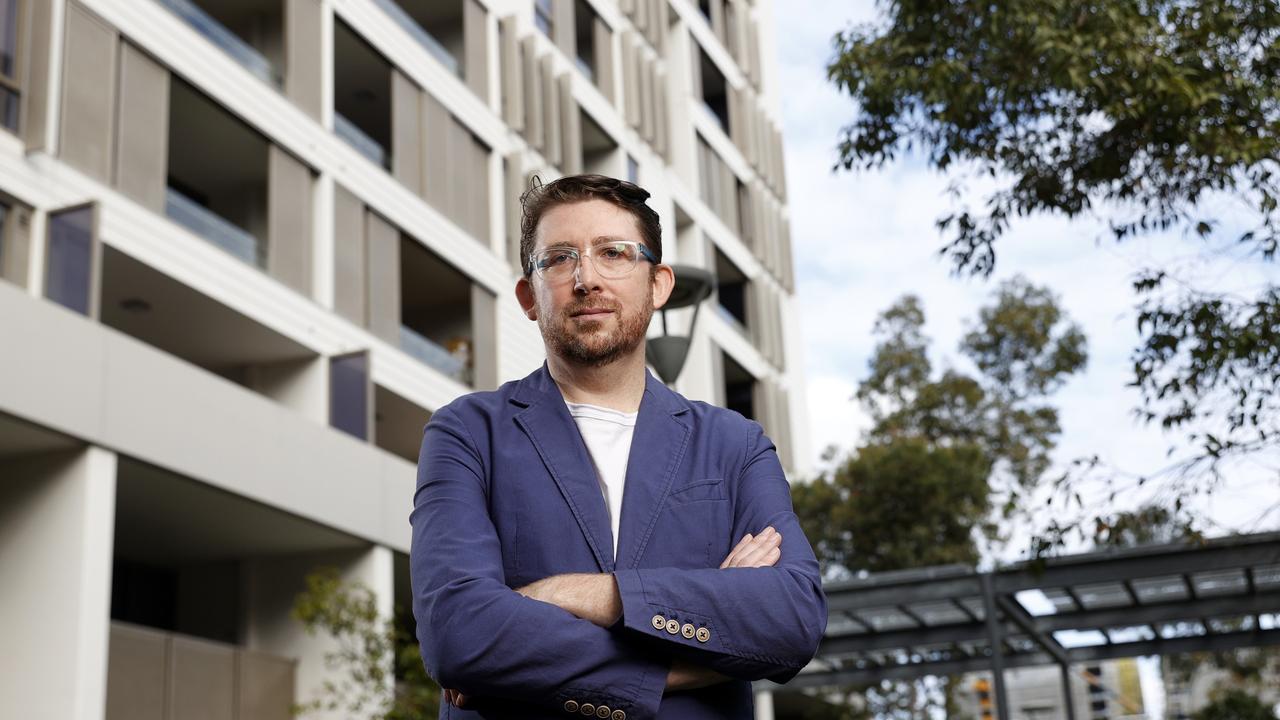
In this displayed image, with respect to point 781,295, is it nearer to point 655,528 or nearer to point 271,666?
point 271,666

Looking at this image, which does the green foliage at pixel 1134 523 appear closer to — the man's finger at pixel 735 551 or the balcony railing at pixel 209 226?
the man's finger at pixel 735 551

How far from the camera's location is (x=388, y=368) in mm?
21516

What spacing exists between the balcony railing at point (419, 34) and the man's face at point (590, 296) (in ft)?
69.6

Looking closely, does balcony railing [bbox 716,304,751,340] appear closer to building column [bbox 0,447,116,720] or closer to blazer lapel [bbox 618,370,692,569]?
building column [bbox 0,447,116,720]

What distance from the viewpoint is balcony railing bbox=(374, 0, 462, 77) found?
76.7ft

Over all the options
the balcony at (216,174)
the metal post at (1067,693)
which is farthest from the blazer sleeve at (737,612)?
the balcony at (216,174)

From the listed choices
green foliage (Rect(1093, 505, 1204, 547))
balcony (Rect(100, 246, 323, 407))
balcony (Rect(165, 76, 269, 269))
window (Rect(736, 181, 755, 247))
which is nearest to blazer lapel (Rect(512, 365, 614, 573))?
green foliage (Rect(1093, 505, 1204, 547))

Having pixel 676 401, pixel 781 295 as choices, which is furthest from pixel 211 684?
pixel 781 295

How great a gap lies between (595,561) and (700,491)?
261 millimetres

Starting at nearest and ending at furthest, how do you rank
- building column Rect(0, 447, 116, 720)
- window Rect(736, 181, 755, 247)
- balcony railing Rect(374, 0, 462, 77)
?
building column Rect(0, 447, 116, 720)
balcony railing Rect(374, 0, 462, 77)
window Rect(736, 181, 755, 247)

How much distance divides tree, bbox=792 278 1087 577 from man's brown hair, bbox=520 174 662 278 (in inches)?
1138

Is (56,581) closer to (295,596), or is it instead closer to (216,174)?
(295,596)

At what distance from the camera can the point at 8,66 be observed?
608 inches

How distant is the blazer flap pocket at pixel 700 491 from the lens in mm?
2709
